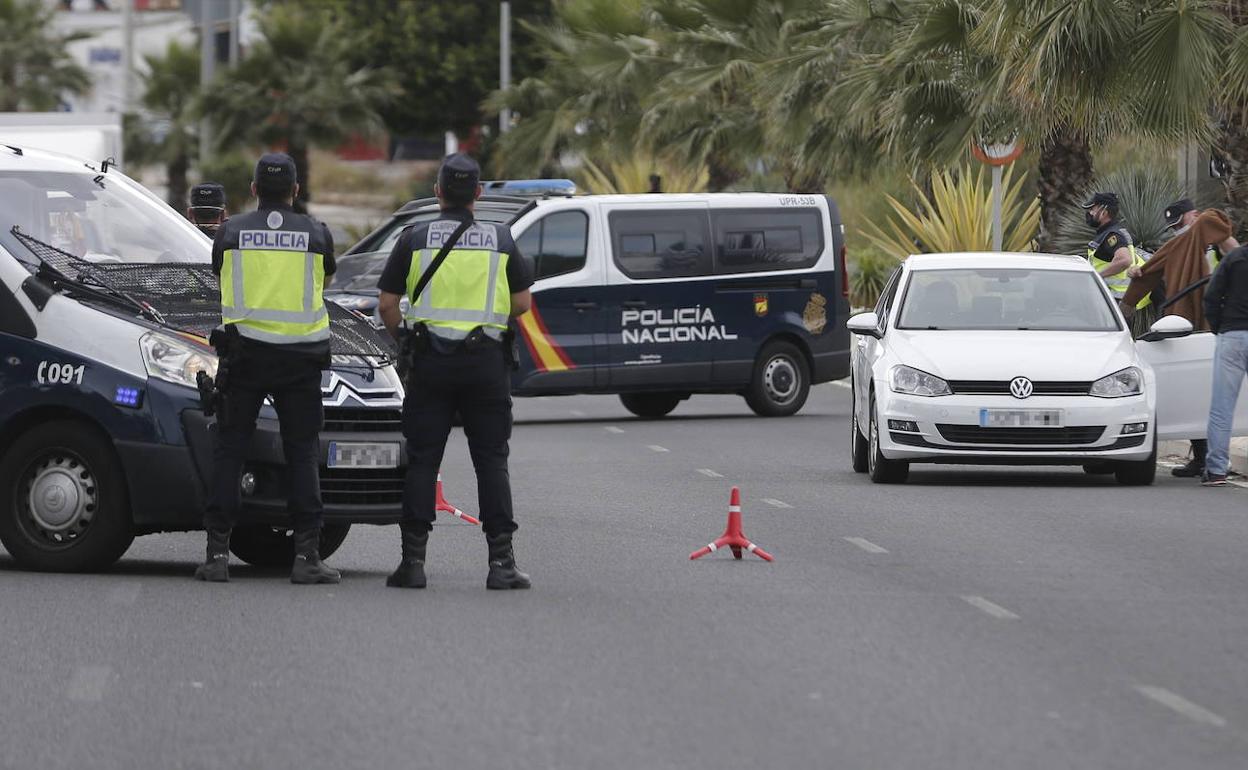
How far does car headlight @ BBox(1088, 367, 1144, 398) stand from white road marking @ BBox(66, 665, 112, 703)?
8.84 metres

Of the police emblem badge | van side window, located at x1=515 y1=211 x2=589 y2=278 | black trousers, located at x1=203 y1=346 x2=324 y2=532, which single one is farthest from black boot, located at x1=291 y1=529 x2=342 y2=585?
the police emblem badge

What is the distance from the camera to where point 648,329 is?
23812 millimetres

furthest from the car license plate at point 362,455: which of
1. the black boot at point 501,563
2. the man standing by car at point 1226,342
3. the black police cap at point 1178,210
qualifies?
the black police cap at point 1178,210

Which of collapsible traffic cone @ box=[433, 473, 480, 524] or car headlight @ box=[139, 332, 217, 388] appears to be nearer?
car headlight @ box=[139, 332, 217, 388]

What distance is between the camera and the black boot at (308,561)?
36.8 feet

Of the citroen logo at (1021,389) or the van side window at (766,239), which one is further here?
the van side window at (766,239)

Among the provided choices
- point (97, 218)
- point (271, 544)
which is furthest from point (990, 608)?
point (97, 218)

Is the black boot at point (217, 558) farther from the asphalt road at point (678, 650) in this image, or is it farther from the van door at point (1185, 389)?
the van door at point (1185, 389)

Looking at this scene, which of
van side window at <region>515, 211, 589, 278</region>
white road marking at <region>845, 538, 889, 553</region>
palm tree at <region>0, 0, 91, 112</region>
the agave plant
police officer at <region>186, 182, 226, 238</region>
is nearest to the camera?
white road marking at <region>845, 538, 889, 553</region>

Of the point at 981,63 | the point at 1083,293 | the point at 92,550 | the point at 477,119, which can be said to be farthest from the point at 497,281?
the point at 477,119

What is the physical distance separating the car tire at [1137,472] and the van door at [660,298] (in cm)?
760

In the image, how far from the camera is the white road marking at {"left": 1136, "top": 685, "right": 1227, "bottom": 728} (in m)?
7.88

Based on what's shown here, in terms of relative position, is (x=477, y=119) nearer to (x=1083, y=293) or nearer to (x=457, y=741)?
(x=1083, y=293)

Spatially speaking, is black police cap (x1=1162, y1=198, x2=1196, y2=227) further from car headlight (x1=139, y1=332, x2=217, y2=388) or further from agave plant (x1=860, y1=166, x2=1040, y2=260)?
agave plant (x1=860, y1=166, x2=1040, y2=260)
